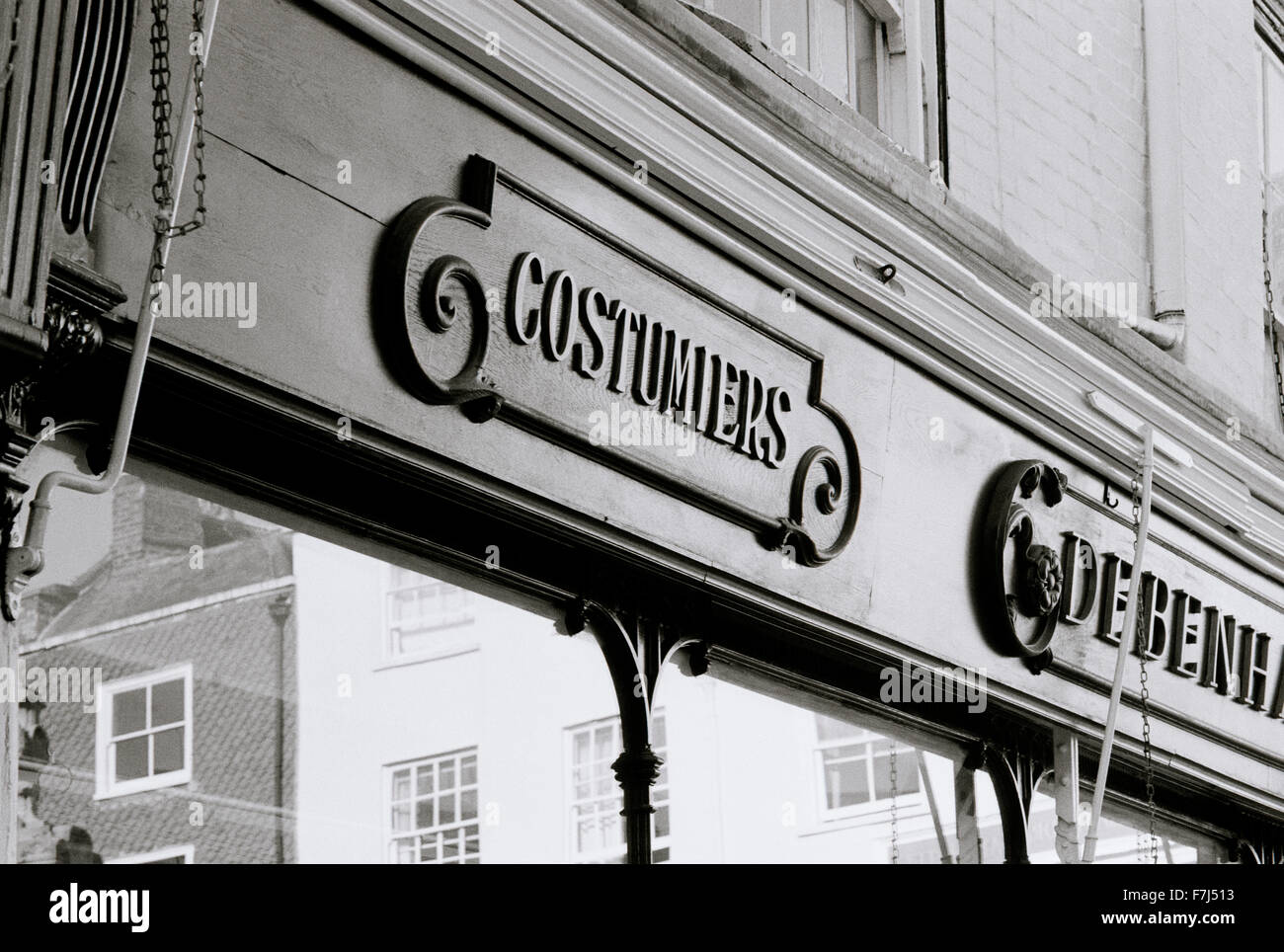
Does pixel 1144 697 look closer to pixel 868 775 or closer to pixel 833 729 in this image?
pixel 868 775

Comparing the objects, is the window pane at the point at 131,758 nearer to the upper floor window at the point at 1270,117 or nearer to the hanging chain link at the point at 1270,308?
the hanging chain link at the point at 1270,308

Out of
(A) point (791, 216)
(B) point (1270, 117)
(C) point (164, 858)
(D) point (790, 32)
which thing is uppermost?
(B) point (1270, 117)

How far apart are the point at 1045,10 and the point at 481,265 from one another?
15.4 ft

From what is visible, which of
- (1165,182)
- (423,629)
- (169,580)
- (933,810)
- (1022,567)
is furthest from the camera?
(1165,182)

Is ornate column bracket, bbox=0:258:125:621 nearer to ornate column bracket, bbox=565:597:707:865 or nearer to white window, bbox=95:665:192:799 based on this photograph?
white window, bbox=95:665:192:799

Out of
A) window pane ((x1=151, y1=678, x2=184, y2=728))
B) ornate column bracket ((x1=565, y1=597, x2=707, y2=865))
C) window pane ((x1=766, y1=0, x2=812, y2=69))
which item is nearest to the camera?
window pane ((x1=151, y1=678, x2=184, y2=728))

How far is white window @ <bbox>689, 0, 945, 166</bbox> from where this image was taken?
7668mm

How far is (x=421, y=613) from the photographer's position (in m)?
5.20

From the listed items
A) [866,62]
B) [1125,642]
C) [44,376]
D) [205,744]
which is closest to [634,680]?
[205,744]

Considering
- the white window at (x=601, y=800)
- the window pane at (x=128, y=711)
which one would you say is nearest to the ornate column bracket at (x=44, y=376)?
the window pane at (x=128, y=711)

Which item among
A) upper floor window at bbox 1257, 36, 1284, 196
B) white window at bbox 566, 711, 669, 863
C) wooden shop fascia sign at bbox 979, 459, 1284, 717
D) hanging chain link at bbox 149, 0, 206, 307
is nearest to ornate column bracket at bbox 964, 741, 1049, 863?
wooden shop fascia sign at bbox 979, 459, 1284, 717

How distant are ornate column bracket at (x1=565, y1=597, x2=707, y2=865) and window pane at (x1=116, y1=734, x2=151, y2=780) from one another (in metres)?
1.73

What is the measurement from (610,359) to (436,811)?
1549 mm
